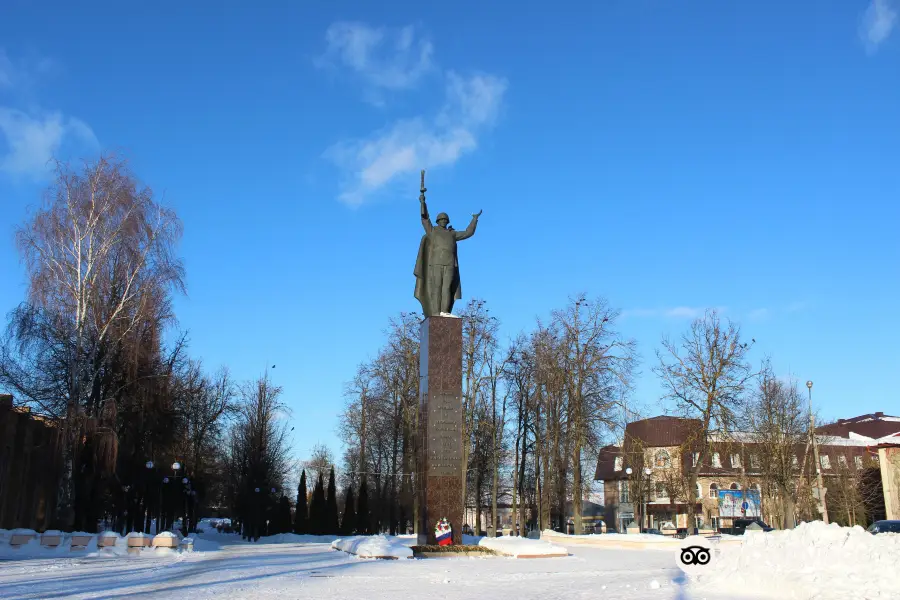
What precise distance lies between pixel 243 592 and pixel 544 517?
94.4ft

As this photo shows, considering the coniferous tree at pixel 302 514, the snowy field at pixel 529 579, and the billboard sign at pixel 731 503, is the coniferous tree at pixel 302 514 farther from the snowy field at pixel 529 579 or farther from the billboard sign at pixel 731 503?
the billboard sign at pixel 731 503

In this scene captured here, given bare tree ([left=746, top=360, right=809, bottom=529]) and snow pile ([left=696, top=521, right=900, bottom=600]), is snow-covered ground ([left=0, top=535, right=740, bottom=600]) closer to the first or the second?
snow pile ([left=696, top=521, right=900, bottom=600])

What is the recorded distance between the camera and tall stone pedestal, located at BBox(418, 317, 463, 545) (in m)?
18.5

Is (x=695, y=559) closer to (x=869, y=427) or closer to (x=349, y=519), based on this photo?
(x=349, y=519)

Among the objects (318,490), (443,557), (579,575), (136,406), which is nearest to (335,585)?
(579,575)

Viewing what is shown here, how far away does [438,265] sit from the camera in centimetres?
2084

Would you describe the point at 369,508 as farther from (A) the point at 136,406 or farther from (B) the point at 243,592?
(B) the point at 243,592

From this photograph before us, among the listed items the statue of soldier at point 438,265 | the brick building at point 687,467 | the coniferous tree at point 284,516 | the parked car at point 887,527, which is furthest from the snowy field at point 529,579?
the coniferous tree at point 284,516

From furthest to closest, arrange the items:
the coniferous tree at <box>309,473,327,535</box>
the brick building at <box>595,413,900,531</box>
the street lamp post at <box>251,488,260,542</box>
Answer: the coniferous tree at <box>309,473,327,535</box>
the brick building at <box>595,413,900,531</box>
the street lamp post at <box>251,488,260,542</box>

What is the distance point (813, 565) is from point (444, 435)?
982 centimetres

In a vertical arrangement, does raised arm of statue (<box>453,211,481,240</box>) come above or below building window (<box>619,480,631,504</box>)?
above

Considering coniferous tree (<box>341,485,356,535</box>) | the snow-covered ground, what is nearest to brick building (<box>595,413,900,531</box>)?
coniferous tree (<box>341,485,356,535</box>)

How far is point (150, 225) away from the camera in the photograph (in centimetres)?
2741

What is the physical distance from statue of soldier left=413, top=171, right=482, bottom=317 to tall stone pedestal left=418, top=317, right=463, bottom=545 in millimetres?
1119
